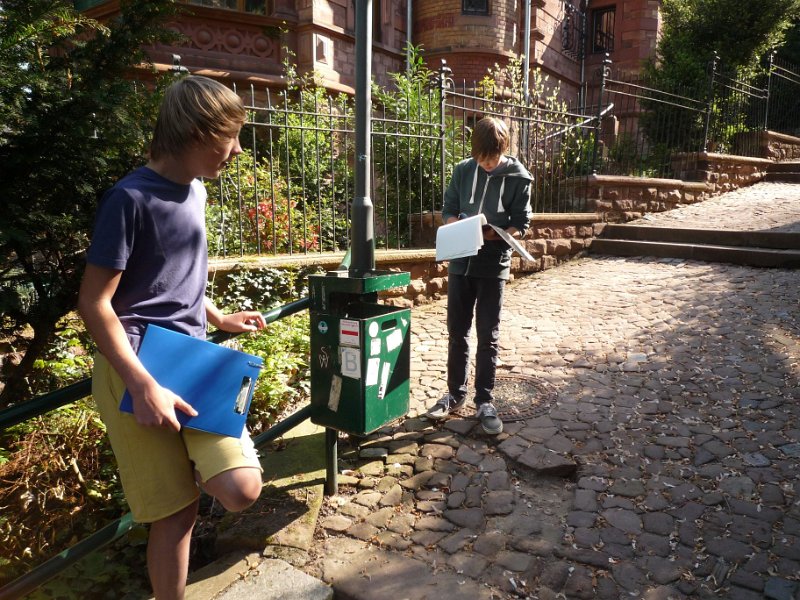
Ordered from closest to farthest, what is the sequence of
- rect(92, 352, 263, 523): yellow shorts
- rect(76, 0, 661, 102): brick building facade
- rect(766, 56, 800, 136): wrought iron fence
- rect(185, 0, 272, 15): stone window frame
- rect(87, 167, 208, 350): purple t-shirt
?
1. rect(87, 167, 208, 350): purple t-shirt
2. rect(92, 352, 263, 523): yellow shorts
3. rect(76, 0, 661, 102): brick building facade
4. rect(185, 0, 272, 15): stone window frame
5. rect(766, 56, 800, 136): wrought iron fence

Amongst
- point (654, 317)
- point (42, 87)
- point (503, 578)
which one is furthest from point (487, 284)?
point (654, 317)

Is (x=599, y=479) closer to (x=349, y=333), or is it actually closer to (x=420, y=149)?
(x=349, y=333)

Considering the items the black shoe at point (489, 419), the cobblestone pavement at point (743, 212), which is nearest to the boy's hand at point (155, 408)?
the black shoe at point (489, 419)

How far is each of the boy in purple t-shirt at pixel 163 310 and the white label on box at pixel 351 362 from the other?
3.66ft

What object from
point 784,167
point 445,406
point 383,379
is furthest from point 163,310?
point 784,167

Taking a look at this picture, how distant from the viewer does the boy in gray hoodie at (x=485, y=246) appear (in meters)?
3.45

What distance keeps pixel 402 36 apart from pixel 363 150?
500 inches

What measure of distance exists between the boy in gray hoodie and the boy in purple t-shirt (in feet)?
6.61

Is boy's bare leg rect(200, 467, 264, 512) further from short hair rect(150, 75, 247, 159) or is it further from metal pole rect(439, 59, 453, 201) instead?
metal pole rect(439, 59, 453, 201)

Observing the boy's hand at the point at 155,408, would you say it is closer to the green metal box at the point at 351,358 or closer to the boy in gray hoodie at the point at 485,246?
the green metal box at the point at 351,358

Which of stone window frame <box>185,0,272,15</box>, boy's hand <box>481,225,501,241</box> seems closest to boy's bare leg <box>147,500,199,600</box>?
boy's hand <box>481,225,501,241</box>

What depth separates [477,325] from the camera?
3662 millimetres

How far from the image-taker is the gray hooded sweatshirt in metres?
3.51

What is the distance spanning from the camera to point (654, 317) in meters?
5.62
